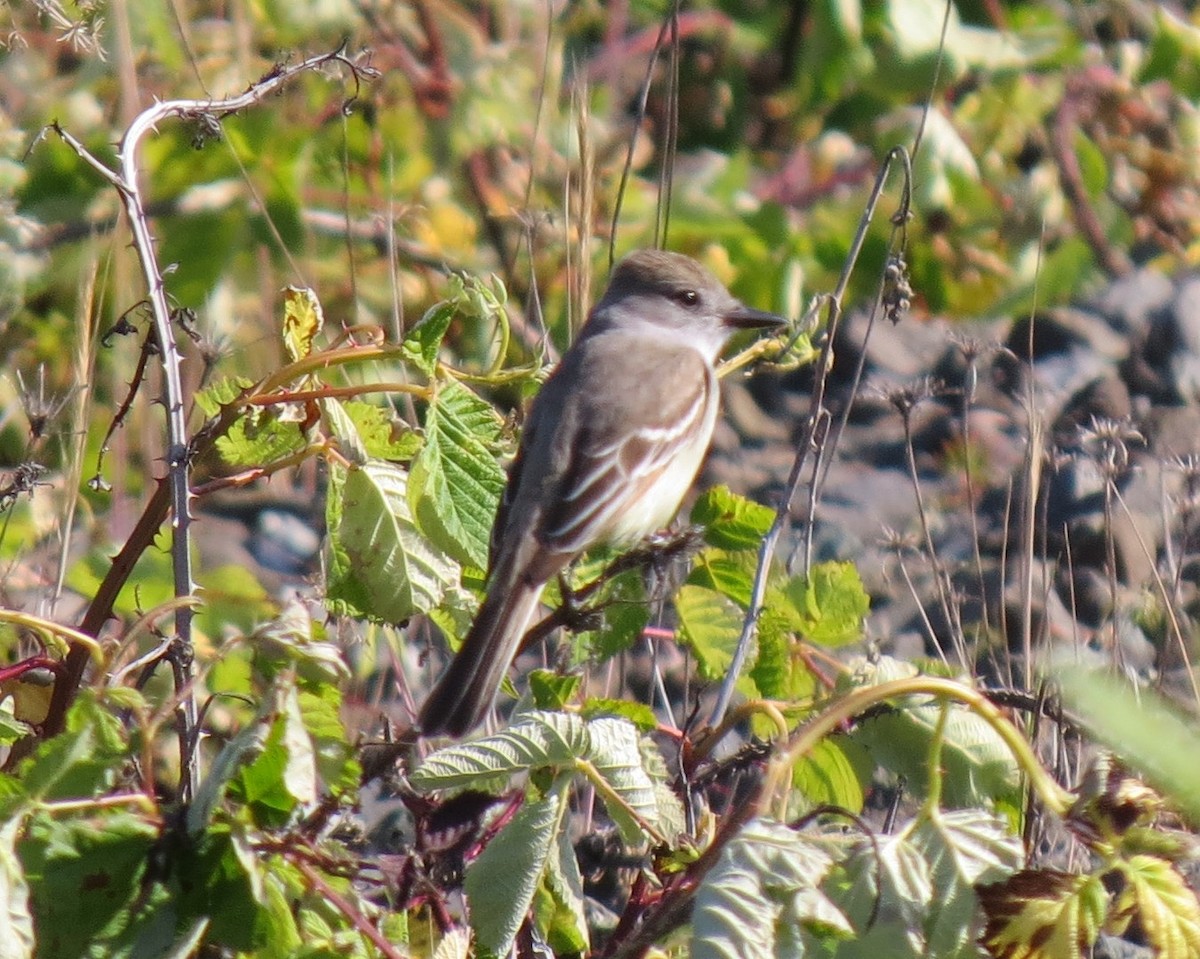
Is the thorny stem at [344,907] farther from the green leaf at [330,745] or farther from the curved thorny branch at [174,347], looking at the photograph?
the curved thorny branch at [174,347]

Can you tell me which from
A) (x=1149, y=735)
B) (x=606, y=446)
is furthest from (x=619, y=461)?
(x=1149, y=735)

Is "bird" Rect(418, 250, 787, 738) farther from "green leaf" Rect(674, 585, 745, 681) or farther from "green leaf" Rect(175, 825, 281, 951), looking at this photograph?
"green leaf" Rect(175, 825, 281, 951)

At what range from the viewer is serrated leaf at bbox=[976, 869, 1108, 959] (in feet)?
7.24

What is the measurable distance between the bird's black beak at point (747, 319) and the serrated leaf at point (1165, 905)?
328 cm

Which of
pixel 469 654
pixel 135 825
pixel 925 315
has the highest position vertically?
pixel 925 315

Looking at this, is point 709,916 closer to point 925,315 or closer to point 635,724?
point 635,724

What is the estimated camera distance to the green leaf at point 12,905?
220 centimetres

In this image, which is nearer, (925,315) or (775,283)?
(775,283)

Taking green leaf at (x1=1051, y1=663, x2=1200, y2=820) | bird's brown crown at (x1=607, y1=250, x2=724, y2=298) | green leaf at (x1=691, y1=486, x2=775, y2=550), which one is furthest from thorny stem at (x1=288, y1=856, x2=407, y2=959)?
bird's brown crown at (x1=607, y1=250, x2=724, y2=298)

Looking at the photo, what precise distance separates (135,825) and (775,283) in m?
5.13

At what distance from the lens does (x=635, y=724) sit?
291 cm

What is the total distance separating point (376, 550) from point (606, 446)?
5.70 feet

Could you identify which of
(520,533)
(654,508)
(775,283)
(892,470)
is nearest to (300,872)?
(520,533)

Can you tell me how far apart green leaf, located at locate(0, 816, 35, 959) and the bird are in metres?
1.06
